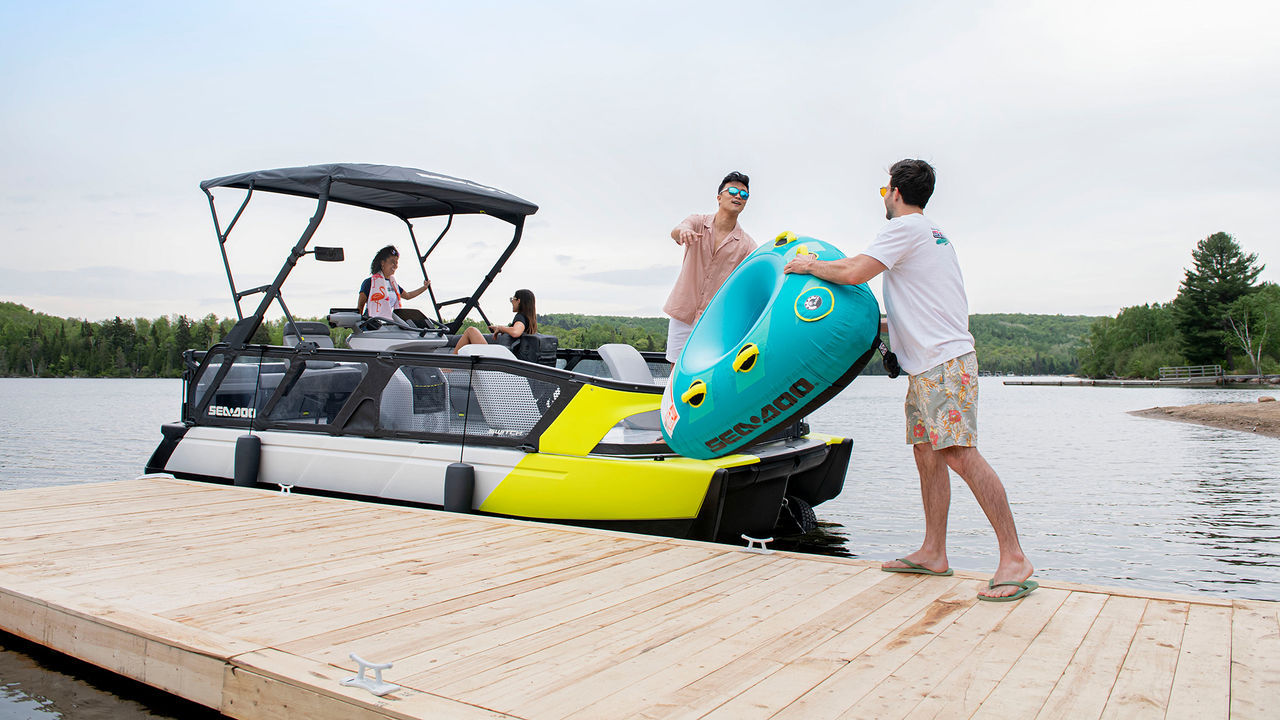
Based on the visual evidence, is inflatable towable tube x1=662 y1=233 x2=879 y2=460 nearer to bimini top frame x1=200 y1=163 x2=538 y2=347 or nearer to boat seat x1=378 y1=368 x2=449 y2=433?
boat seat x1=378 y1=368 x2=449 y2=433

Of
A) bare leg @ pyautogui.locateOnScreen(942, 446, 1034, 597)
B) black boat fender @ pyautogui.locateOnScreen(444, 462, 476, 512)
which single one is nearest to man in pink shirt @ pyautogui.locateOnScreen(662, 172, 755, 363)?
black boat fender @ pyautogui.locateOnScreen(444, 462, 476, 512)

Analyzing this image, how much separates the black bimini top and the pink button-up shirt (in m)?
2.77

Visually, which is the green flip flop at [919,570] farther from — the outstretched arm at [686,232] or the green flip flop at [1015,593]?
the outstretched arm at [686,232]

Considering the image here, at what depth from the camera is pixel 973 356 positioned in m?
3.74

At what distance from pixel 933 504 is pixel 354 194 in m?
6.59

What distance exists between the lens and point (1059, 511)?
10227mm

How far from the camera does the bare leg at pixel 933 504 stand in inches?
149

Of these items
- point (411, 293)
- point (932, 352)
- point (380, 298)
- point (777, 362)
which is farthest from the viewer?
point (411, 293)

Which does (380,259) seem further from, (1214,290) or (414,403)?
(1214,290)

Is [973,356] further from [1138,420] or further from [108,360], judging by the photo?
[108,360]

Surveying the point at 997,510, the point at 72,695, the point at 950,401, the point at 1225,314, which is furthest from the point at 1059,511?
the point at 1225,314

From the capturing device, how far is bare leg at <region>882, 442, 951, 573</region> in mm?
3781

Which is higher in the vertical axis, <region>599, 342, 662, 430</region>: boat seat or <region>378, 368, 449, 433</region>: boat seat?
<region>599, 342, 662, 430</region>: boat seat

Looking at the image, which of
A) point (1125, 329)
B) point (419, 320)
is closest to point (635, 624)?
point (419, 320)
